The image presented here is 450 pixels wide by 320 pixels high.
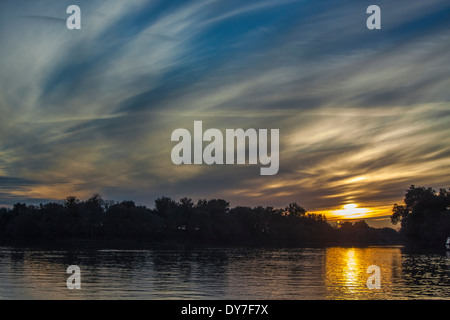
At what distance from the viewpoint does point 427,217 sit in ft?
523

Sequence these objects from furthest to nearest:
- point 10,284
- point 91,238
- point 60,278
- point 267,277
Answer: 1. point 91,238
2. point 267,277
3. point 60,278
4. point 10,284

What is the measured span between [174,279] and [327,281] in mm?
14696

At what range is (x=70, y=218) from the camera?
19250cm

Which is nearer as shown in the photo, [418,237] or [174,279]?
[174,279]

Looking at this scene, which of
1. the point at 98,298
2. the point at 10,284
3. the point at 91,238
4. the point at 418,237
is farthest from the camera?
the point at 91,238

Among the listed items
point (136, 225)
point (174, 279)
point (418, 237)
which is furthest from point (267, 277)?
point (136, 225)

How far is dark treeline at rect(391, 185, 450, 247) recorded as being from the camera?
155000 millimetres

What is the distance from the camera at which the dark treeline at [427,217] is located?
155000 millimetres

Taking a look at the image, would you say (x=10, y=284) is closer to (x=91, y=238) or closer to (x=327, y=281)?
(x=327, y=281)
